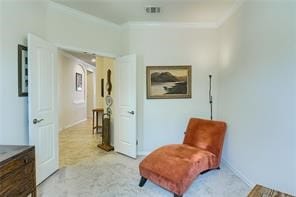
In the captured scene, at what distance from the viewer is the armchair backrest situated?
3.49 m

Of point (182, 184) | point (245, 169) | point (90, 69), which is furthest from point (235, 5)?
point (90, 69)

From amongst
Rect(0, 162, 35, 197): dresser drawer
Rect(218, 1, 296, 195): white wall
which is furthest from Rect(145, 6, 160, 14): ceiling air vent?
Rect(0, 162, 35, 197): dresser drawer

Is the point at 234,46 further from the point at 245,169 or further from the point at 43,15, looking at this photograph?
the point at 43,15

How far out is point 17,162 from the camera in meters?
1.94

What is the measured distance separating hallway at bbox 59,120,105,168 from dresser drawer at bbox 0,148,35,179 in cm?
170

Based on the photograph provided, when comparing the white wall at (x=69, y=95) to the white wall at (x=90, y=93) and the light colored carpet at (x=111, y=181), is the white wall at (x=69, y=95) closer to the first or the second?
the white wall at (x=90, y=93)

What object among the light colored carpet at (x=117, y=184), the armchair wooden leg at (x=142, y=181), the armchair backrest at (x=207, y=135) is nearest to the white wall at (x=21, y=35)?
the light colored carpet at (x=117, y=184)

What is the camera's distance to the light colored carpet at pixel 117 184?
2744 mm

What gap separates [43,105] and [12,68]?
2.09 ft

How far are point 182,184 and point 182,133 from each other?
192 cm

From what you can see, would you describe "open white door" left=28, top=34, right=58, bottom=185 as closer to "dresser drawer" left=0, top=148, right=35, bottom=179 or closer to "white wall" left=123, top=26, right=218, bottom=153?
"dresser drawer" left=0, top=148, right=35, bottom=179

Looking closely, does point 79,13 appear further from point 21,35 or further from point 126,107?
point 126,107

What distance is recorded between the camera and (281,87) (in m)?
2.36

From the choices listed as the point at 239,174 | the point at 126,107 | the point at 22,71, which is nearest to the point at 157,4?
the point at 126,107
